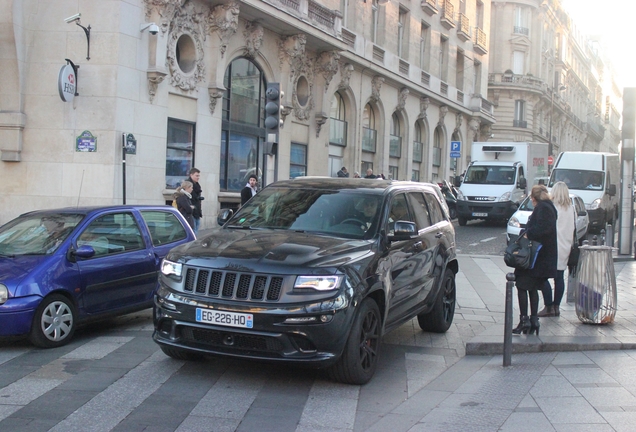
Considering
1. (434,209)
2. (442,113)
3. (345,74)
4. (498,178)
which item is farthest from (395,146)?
(434,209)

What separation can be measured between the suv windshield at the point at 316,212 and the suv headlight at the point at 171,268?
1.05 m

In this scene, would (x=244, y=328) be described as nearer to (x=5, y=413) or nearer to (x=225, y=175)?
(x=5, y=413)

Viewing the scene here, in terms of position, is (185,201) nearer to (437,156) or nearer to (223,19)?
(223,19)

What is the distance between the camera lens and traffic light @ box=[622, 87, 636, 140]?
1559 cm

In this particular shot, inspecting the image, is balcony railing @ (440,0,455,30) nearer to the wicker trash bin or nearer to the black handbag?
the wicker trash bin

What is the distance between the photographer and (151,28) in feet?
58.6

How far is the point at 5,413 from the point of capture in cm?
509

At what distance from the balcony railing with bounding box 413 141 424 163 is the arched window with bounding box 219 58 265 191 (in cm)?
1583

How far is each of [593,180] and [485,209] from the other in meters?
3.89

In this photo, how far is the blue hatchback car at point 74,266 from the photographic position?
22.7 ft

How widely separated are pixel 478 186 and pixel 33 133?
51.5 ft

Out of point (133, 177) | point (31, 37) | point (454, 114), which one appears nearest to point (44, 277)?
point (133, 177)

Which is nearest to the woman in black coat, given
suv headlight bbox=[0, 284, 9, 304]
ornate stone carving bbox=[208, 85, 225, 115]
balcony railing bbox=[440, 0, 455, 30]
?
suv headlight bbox=[0, 284, 9, 304]

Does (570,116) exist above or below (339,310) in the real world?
above
